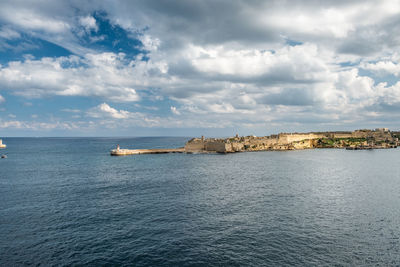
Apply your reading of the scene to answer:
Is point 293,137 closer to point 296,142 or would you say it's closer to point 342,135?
point 296,142

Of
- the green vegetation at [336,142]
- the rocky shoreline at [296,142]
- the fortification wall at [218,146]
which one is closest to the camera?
the fortification wall at [218,146]

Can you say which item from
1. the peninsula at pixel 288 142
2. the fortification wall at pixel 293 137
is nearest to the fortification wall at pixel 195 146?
the peninsula at pixel 288 142

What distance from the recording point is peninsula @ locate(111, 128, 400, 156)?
130 metres

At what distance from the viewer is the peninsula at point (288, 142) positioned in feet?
428

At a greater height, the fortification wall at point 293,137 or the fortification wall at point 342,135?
the fortification wall at point 342,135

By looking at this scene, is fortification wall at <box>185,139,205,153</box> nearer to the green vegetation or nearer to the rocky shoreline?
the rocky shoreline

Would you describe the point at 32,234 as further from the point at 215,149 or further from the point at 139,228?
the point at 215,149

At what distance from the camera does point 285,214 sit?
32.1 meters

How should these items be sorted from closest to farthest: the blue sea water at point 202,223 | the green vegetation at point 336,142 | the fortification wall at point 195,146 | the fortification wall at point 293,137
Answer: the blue sea water at point 202,223 < the fortification wall at point 195,146 < the fortification wall at point 293,137 < the green vegetation at point 336,142

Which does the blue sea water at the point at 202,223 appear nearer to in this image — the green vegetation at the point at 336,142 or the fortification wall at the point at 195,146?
the fortification wall at the point at 195,146

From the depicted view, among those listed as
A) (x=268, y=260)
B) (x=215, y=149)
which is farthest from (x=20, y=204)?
(x=215, y=149)

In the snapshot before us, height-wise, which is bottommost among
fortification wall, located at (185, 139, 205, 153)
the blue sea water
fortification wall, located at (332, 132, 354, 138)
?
the blue sea water

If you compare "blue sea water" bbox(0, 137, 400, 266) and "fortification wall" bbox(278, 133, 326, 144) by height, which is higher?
"fortification wall" bbox(278, 133, 326, 144)

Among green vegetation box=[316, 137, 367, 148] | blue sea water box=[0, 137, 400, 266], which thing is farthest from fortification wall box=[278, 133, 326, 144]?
blue sea water box=[0, 137, 400, 266]
